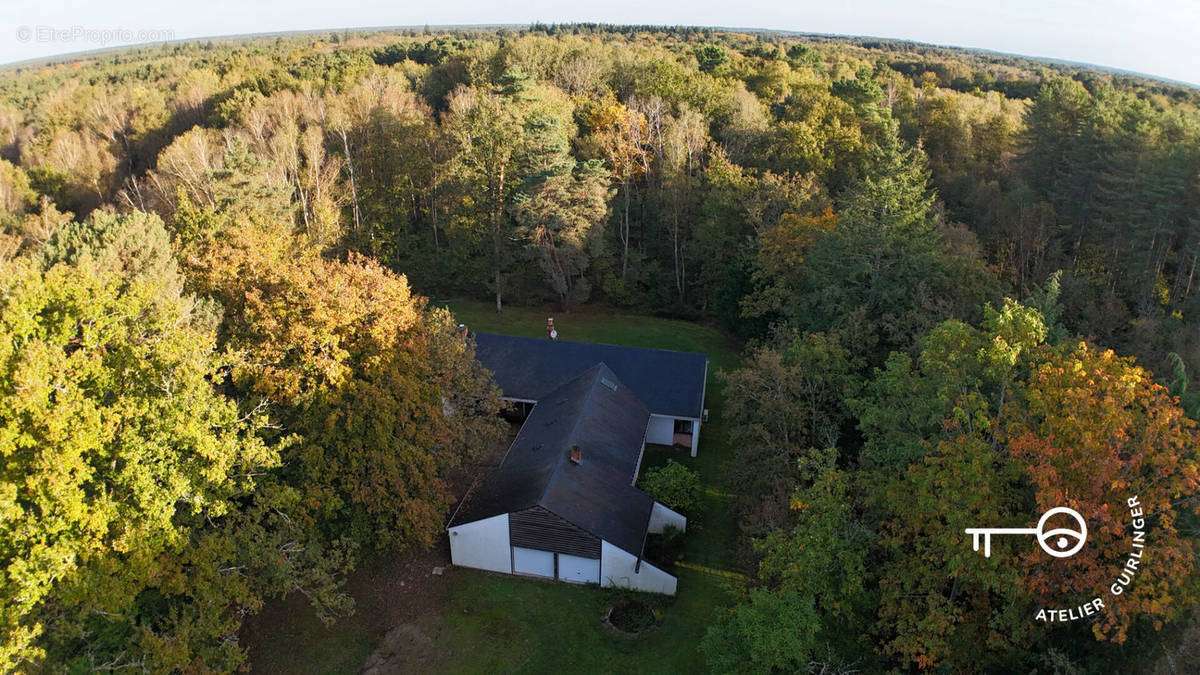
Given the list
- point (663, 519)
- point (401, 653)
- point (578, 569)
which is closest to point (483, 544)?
point (578, 569)

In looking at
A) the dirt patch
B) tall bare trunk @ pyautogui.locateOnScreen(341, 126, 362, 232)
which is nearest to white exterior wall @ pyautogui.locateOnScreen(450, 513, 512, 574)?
the dirt patch

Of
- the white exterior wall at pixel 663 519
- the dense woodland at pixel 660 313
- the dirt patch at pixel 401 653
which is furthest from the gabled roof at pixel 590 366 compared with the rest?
the dirt patch at pixel 401 653

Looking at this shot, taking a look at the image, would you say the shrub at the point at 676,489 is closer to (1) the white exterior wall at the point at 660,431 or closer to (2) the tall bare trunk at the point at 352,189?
(1) the white exterior wall at the point at 660,431

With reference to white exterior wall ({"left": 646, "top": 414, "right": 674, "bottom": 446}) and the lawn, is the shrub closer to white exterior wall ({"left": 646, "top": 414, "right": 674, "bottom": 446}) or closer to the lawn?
Result: the lawn

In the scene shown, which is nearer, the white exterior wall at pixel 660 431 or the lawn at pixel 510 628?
the lawn at pixel 510 628

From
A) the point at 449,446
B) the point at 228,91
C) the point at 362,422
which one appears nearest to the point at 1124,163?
the point at 449,446

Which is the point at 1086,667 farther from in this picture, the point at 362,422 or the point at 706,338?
the point at 706,338

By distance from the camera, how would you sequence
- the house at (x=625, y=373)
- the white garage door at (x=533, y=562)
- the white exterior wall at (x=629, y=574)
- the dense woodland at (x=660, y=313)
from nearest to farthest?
1. the dense woodland at (x=660, y=313)
2. the white exterior wall at (x=629, y=574)
3. the white garage door at (x=533, y=562)
4. the house at (x=625, y=373)
